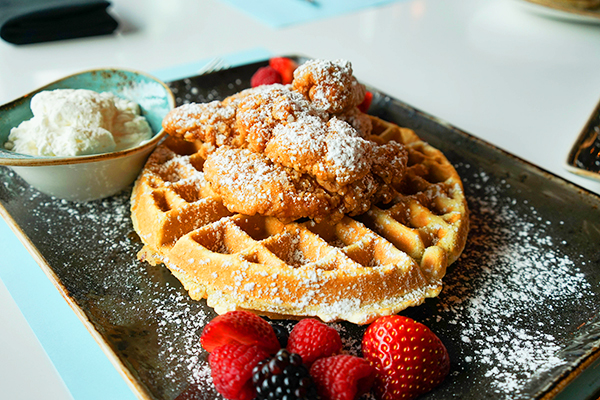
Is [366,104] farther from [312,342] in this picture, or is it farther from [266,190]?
[312,342]

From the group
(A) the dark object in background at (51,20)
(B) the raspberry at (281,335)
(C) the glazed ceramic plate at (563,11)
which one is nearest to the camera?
(B) the raspberry at (281,335)

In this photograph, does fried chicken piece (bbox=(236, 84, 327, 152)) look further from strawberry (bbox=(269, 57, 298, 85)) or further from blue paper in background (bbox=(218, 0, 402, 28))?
blue paper in background (bbox=(218, 0, 402, 28))

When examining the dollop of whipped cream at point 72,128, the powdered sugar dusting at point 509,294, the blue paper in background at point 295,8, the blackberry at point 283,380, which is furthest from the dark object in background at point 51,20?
the blackberry at point 283,380

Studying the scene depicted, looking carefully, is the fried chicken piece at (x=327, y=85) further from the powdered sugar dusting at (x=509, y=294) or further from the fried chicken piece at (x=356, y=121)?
the powdered sugar dusting at (x=509, y=294)

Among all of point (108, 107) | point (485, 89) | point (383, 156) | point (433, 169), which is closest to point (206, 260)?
point (383, 156)

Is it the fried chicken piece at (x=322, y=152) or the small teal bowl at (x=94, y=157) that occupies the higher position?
the fried chicken piece at (x=322, y=152)

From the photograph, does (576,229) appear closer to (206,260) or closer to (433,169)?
(433,169)
